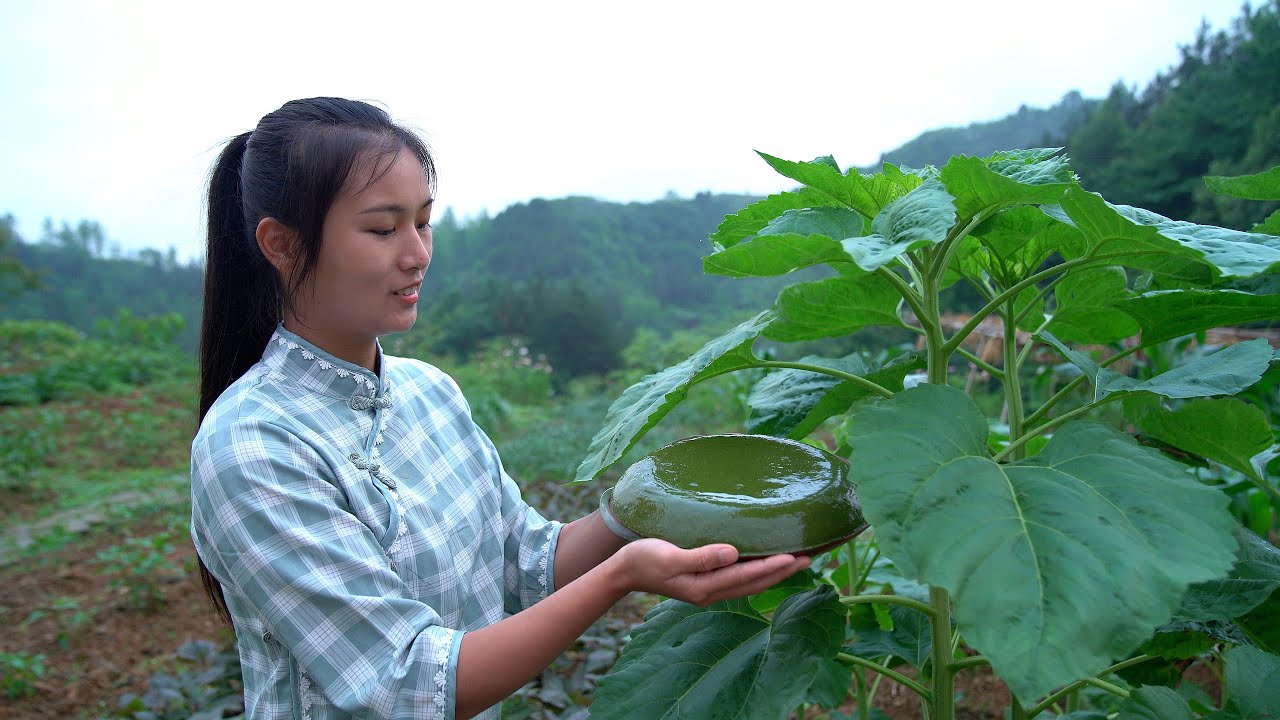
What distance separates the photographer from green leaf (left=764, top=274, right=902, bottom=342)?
3.03 feet

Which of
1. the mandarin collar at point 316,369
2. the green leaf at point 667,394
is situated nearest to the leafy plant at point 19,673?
the mandarin collar at point 316,369

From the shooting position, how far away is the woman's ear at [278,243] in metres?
1.15

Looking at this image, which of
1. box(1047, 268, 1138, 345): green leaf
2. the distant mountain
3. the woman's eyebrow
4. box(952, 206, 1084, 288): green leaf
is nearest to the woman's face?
the woman's eyebrow

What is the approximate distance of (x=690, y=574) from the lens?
0.86 metres

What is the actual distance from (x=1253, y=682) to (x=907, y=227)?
1.94 ft

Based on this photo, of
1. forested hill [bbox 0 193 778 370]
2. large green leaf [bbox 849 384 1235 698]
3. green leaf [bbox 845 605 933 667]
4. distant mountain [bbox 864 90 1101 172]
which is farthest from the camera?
forested hill [bbox 0 193 778 370]

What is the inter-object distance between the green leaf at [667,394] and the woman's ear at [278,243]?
49 centimetres

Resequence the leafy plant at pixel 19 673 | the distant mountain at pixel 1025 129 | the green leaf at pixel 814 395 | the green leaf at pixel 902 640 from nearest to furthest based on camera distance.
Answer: the green leaf at pixel 814 395 < the green leaf at pixel 902 640 < the leafy plant at pixel 19 673 < the distant mountain at pixel 1025 129

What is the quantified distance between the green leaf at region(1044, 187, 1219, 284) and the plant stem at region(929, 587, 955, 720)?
16.0 inches

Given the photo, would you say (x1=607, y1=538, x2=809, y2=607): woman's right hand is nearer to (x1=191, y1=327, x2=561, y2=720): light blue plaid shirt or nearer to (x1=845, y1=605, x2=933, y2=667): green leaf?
(x1=191, y1=327, x2=561, y2=720): light blue plaid shirt

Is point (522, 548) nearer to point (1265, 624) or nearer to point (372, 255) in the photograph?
point (372, 255)

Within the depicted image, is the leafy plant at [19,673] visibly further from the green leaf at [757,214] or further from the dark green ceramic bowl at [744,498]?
the green leaf at [757,214]

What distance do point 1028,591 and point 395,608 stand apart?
666 mm

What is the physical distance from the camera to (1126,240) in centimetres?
82
